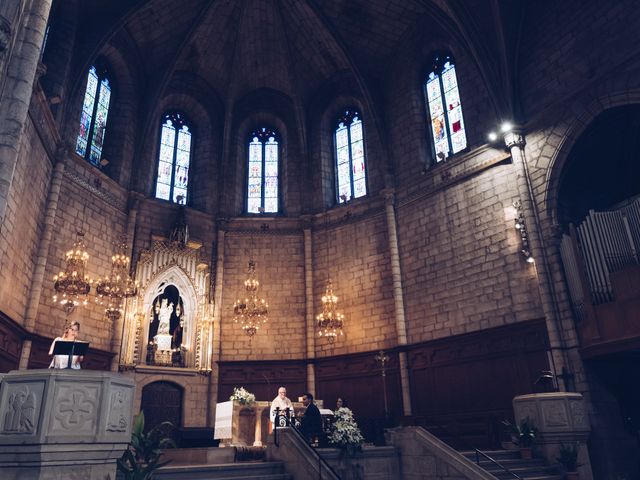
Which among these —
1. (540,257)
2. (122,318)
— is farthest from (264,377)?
Answer: (540,257)

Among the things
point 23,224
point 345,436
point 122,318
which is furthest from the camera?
point 122,318

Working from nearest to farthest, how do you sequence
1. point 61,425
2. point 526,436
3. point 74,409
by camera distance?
point 61,425 → point 74,409 → point 526,436

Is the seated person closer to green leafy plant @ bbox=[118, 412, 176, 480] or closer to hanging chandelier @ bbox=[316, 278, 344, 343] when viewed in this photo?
green leafy plant @ bbox=[118, 412, 176, 480]

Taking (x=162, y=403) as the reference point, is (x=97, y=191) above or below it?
above

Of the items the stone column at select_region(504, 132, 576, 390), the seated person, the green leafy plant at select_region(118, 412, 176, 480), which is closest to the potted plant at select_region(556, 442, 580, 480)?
the stone column at select_region(504, 132, 576, 390)

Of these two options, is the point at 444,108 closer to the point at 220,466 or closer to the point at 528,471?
the point at 528,471

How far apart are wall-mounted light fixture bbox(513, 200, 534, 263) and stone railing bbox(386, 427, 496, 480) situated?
620 centimetres

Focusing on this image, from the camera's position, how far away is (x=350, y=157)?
68.1 feet

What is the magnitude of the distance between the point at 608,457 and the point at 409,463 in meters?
4.97

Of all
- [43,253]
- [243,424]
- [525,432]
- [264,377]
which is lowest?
[525,432]

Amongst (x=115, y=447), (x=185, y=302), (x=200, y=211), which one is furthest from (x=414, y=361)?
(x=115, y=447)

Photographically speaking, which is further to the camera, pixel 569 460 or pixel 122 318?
pixel 122 318

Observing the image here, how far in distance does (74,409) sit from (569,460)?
30.6 feet

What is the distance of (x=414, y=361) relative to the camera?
16156 millimetres
